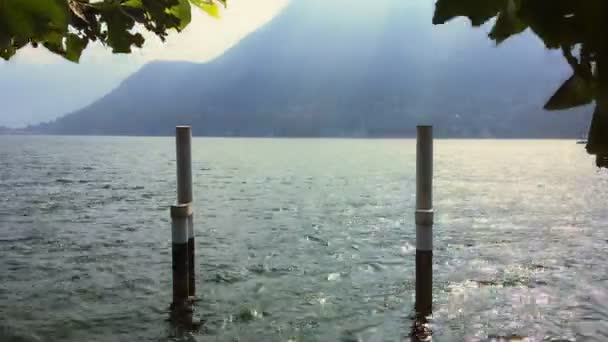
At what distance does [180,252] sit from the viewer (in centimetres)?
1180

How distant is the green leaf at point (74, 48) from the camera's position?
130 inches

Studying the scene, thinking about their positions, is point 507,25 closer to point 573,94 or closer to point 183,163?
point 573,94

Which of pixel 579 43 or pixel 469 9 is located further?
pixel 469 9

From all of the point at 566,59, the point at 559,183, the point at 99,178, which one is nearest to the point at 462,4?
the point at 566,59

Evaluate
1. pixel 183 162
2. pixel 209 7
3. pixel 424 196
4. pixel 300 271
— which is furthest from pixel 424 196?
pixel 209 7

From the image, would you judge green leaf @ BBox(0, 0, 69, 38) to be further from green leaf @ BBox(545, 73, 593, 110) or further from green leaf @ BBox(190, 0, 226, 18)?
green leaf @ BBox(545, 73, 593, 110)

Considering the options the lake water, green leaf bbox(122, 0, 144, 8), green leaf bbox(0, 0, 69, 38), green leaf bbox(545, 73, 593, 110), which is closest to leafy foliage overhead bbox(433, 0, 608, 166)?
green leaf bbox(545, 73, 593, 110)

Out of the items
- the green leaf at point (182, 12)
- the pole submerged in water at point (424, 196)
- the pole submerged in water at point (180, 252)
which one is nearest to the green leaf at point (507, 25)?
the green leaf at point (182, 12)

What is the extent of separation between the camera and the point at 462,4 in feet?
3.84

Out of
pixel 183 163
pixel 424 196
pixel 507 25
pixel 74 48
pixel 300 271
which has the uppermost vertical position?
pixel 74 48

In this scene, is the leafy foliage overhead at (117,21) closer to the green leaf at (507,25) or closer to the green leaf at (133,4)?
the green leaf at (133,4)

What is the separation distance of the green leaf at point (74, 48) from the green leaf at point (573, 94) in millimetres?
2902

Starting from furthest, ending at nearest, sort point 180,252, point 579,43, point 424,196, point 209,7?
point 180,252 < point 424,196 < point 209,7 < point 579,43

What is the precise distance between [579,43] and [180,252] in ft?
37.4
